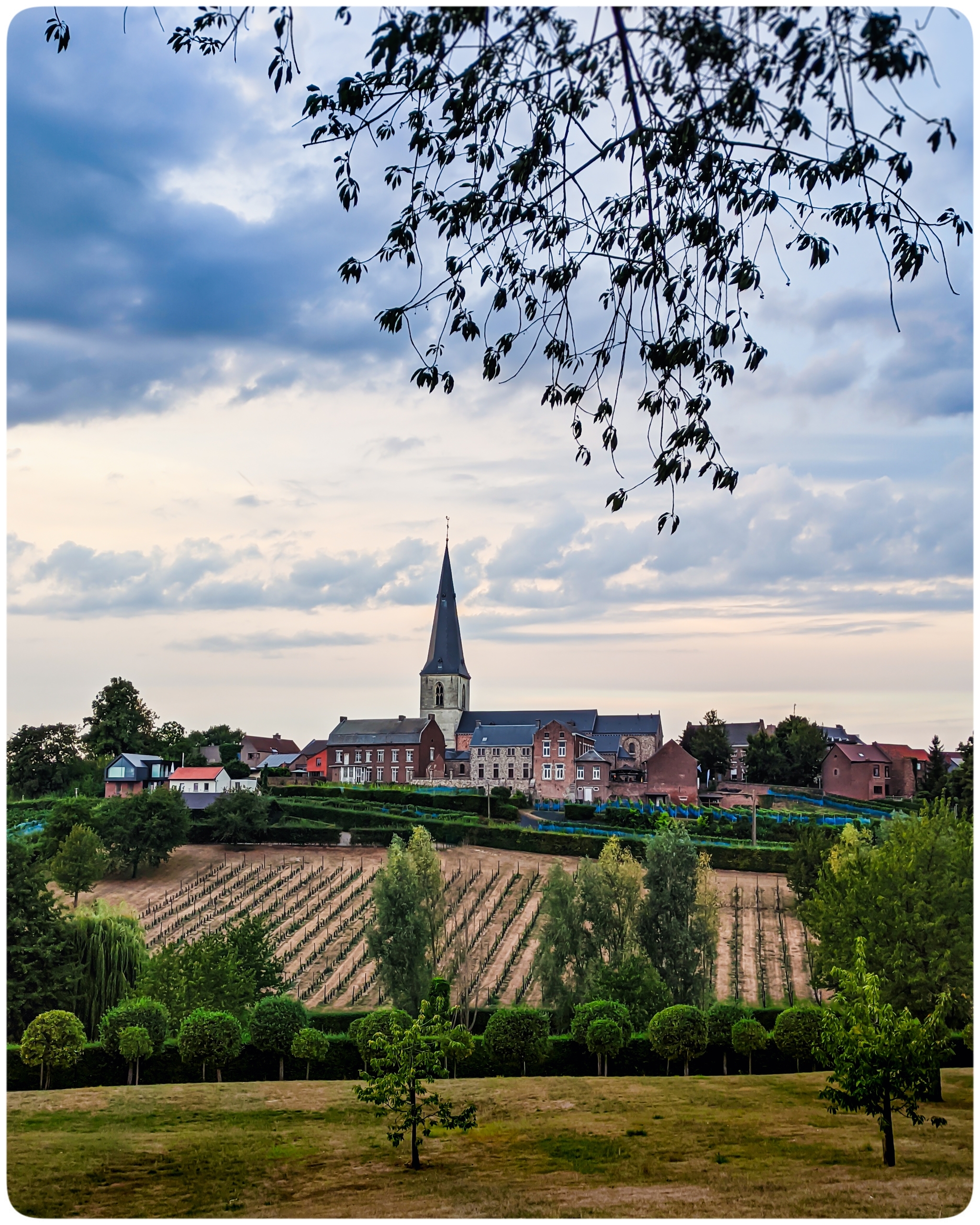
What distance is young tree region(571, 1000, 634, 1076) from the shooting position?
1653 centimetres

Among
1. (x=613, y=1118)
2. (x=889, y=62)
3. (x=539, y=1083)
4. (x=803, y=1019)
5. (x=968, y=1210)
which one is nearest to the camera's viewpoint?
(x=889, y=62)

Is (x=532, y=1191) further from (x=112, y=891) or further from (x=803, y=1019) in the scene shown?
(x=112, y=891)

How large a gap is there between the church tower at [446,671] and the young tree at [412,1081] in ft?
154

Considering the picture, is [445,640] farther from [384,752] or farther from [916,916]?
[916,916]

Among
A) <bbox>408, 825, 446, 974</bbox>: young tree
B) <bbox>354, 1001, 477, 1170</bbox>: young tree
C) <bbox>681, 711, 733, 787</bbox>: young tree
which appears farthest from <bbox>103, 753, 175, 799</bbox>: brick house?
<bbox>354, 1001, 477, 1170</bbox>: young tree

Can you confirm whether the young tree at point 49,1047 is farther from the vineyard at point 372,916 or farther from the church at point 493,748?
the church at point 493,748

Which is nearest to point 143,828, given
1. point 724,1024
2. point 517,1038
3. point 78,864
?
point 78,864

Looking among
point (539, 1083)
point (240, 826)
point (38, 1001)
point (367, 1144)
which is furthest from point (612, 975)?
point (240, 826)

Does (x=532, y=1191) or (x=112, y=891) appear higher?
(x=532, y=1191)

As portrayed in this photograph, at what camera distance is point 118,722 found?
4659 centimetres

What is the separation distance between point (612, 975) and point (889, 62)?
1744cm

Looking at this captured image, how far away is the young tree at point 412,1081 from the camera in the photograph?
10125mm

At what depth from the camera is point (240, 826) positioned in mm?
39625

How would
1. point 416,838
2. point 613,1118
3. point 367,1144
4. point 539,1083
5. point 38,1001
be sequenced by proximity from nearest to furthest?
point 367,1144
point 613,1118
point 539,1083
point 38,1001
point 416,838
